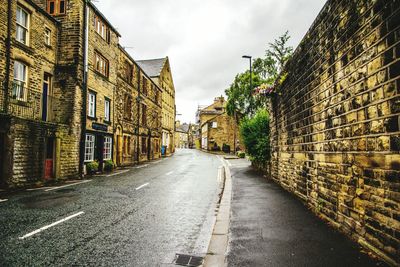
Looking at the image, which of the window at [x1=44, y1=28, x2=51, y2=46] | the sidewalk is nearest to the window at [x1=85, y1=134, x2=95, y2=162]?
the window at [x1=44, y1=28, x2=51, y2=46]

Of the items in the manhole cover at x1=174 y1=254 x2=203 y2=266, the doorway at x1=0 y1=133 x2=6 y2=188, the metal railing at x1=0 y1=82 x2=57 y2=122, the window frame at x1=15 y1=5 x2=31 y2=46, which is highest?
the window frame at x1=15 y1=5 x2=31 y2=46

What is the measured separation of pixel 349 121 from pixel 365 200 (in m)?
1.29

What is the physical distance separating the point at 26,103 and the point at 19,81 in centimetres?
108

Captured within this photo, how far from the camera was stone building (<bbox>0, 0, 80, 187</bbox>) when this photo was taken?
430 inches

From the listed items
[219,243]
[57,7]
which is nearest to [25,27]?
[57,7]

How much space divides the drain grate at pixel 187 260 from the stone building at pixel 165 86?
1415 inches

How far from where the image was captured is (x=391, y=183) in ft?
10.9

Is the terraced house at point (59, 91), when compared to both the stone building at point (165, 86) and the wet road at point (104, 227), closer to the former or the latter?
the wet road at point (104, 227)

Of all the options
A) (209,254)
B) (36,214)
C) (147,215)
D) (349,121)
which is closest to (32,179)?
(36,214)

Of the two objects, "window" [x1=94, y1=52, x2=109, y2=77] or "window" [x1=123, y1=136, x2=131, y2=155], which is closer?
"window" [x1=94, y1=52, x2=109, y2=77]

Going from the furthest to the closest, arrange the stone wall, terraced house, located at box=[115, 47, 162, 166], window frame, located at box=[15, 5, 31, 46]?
terraced house, located at box=[115, 47, 162, 166], window frame, located at box=[15, 5, 31, 46], the stone wall

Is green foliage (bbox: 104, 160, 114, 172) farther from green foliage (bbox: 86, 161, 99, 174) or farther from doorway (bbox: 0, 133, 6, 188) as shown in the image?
doorway (bbox: 0, 133, 6, 188)

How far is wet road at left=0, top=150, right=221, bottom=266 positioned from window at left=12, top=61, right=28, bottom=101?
5221 millimetres

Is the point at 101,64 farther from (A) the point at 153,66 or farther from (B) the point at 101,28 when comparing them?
(A) the point at 153,66
